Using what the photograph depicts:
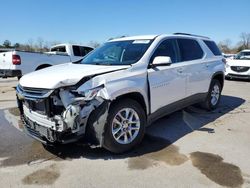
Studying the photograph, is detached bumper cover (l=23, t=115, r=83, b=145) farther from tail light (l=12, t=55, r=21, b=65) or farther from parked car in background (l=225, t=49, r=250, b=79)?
parked car in background (l=225, t=49, r=250, b=79)

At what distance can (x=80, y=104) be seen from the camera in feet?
11.6

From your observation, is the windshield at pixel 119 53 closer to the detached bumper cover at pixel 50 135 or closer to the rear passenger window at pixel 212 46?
the detached bumper cover at pixel 50 135

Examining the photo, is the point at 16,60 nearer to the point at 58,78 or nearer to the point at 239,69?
the point at 58,78

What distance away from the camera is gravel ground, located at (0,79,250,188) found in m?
3.30

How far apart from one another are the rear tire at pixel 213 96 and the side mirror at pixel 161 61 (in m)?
2.55

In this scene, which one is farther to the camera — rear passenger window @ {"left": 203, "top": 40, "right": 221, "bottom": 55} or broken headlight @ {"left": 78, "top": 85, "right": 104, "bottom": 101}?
rear passenger window @ {"left": 203, "top": 40, "right": 221, "bottom": 55}

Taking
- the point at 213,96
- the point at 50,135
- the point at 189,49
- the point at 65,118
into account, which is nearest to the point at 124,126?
the point at 65,118

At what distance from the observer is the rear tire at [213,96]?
21.4 ft

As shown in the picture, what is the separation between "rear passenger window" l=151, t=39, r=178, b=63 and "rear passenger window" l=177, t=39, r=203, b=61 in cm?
23

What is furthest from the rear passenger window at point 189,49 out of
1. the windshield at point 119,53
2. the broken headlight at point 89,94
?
the broken headlight at point 89,94

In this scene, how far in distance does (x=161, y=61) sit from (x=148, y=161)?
5.31ft

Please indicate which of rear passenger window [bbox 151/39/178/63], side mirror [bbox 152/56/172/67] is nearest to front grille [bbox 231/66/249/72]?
rear passenger window [bbox 151/39/178/63]

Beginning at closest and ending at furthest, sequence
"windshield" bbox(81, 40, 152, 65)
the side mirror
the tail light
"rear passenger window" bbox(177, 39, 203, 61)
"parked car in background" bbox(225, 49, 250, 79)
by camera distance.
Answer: the side mirror
"windshield" bbox(81, 40, 152, 65)
"rear passenger window" bbox(177, 39, 203, 61)
the tail light
"parked car in background" bbox(225, 49, 250, 79)

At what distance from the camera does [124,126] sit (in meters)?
4.08
